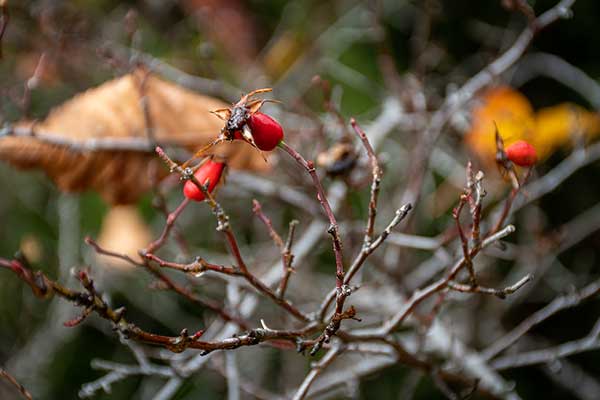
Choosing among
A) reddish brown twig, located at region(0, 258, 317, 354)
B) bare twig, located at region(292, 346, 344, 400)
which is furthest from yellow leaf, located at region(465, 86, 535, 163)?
reddish brown twig, located at region(0, 258, 317, 354)

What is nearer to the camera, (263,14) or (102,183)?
(102,183)

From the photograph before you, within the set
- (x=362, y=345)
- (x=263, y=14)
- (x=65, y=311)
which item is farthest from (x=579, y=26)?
(x=65, y=311)

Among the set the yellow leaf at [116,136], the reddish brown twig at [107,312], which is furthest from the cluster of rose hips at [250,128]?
the yellow leaf at [116,136]

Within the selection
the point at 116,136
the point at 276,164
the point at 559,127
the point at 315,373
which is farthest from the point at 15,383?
the point at 559,127

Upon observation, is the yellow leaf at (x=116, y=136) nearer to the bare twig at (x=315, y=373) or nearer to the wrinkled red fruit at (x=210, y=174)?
the wrinkled red fruit at (x=210, y=174)

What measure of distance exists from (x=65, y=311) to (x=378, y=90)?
3.43 ft

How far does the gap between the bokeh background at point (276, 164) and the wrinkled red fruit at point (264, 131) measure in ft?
2.09

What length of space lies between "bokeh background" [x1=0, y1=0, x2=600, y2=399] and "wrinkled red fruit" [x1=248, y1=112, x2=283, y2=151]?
0.64 metres

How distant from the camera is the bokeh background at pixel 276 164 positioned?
1537mm

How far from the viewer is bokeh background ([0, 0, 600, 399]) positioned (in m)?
1.54

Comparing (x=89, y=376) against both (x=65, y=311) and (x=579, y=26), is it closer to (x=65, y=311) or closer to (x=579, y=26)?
(x=65, y=311)

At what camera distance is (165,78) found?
1.67 metres

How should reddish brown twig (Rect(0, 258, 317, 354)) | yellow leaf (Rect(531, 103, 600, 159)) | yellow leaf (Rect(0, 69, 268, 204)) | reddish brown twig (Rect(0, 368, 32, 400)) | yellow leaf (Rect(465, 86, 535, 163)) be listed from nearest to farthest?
reddish brown twig (Rect(0, 258, 317, 354)) → reddish brown twig (Rect(0, 368, 32, 400)) → yellow leaf (Rect(0, 69, 268, 204)) → yellow leaf (Rect(465, 86, 535, 163)) → yellow leaf (Rect(531, 103, 600, 159))

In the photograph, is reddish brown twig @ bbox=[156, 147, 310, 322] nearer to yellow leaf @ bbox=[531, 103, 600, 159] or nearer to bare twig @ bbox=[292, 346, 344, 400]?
bare twig @ bbox=[292, 346, 344, 400]
